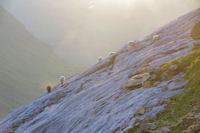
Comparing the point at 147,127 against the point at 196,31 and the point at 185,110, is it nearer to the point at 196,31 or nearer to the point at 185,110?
the point at 185,110

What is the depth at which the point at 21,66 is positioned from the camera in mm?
145375

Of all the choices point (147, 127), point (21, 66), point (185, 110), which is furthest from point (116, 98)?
point (21, 66)

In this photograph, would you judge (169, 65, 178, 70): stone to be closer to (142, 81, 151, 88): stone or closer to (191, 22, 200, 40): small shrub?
(142, 81, 151, 88): stone

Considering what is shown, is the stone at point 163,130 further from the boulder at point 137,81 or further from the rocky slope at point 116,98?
the boulder at point 137,81

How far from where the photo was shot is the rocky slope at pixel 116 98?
33.8 feet

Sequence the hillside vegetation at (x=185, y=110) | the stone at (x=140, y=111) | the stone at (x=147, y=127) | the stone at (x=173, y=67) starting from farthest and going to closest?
the stone at (x=173, y=67), the stone at (x=140, y=111), the stone at (x=147, y=127), the hillside vegetation at (x=185, y=110)

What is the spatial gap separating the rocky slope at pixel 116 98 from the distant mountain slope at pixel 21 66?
81881mm

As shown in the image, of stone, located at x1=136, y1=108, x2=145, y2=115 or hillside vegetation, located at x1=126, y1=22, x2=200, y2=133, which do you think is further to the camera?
stone, located at x1=136, y1=108, x2=145, y2=115

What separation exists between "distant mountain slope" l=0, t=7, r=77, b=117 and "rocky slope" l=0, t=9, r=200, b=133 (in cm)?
8188

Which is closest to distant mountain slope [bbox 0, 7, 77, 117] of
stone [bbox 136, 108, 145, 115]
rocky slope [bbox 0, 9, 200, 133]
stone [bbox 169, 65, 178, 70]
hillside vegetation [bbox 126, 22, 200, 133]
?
rocky slope [bbox 0, 9, 200, 133]

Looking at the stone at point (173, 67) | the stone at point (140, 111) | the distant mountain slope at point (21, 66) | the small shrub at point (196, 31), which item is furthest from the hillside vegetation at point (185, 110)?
the distant mountain slope at point (21, 66)

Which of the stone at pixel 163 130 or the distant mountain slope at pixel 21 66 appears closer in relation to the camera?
the stone at pixel 163 130

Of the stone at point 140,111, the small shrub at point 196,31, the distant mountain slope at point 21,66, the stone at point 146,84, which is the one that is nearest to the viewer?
the stone at point 140,111

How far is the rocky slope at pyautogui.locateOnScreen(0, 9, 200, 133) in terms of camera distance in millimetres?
10298
